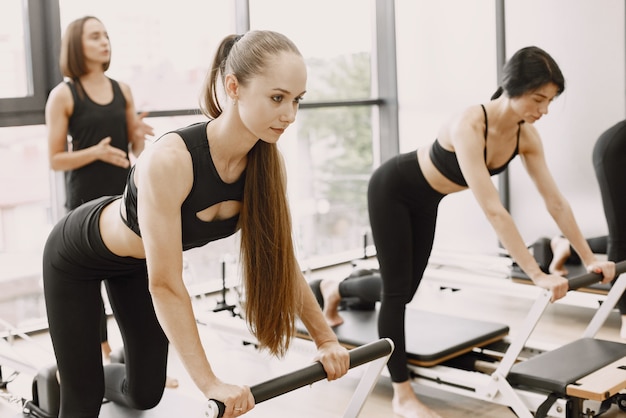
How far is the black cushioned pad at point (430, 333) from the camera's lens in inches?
134

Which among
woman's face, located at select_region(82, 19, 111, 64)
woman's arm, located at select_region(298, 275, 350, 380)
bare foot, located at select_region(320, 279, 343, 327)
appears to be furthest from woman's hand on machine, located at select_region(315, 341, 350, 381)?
woman's face, located at select_region(82, 19, 111, 64)

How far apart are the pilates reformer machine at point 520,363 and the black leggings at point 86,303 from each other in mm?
1314

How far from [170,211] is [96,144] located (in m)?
1.98

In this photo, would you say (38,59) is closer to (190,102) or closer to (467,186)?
(190,102)

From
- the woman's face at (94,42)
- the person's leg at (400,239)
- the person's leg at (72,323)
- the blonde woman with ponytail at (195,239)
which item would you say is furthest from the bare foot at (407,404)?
the woman's face at (94,42)

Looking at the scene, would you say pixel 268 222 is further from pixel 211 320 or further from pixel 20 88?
pixel 20 88

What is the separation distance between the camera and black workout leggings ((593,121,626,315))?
155 inches

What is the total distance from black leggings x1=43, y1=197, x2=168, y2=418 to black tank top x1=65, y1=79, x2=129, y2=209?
4.50 ft

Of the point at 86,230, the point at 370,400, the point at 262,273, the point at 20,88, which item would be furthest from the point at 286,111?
the point at 20,88

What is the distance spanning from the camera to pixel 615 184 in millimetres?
3928

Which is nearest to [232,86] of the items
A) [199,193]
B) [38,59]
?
[199,193]

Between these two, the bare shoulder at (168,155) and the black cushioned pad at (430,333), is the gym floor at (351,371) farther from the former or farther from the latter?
the bare shoulder at (168,155)

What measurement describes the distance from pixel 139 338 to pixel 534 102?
1505 mm

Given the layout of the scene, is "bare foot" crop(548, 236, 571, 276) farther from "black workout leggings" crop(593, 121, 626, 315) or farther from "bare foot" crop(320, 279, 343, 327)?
"bare foot" crop(320, 279, 343, 327)
